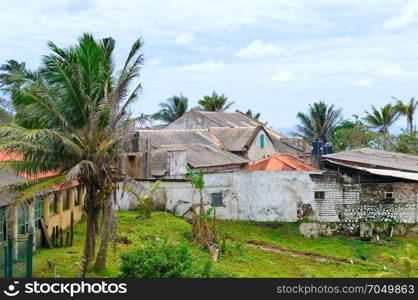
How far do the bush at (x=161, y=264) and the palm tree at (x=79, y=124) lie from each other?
1086 millimetres

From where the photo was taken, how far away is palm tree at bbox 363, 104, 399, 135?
52.0 meters

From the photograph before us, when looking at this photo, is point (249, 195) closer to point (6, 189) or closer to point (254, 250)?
A: point (254, 250)

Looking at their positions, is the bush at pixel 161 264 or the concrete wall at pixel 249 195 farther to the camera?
the concrete wall at pixel 249 195

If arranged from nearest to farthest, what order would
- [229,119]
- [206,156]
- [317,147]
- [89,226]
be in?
1. [89,226]
2. [206,156]
3. [317,147]
4. [229,119]

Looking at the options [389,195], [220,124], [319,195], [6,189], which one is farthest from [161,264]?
[220,124]

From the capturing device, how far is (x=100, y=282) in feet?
41.4

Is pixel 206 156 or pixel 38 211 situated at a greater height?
pixel 206 156

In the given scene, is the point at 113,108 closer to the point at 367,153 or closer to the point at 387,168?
the point at 387,168

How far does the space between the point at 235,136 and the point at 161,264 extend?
Result: 25.7 meters

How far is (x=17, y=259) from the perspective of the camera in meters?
15.4

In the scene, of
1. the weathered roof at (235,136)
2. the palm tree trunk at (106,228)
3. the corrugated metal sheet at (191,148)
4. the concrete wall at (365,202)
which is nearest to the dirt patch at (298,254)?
the concrete wall at (365,202)

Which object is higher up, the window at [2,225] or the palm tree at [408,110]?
the palm tree at [408,110]

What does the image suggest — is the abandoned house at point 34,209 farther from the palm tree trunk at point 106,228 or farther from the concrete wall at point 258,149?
the concrete wall at point 258,149

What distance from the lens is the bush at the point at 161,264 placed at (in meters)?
15.4
